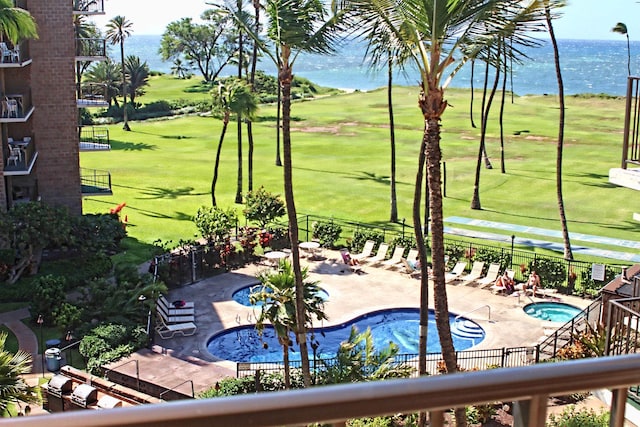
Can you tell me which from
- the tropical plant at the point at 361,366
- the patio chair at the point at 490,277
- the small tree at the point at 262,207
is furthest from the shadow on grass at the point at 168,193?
the tropical plant at the point at 361,366

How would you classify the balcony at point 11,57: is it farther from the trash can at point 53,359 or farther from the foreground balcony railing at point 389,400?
the foreground balcony railing at point 389,400

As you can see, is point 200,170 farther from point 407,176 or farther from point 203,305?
point 203,305

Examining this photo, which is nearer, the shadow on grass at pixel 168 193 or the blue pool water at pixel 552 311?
the blue pool water at pixel 552 311

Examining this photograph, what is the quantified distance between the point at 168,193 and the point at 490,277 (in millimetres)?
22810

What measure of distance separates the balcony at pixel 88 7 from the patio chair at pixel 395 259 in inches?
641

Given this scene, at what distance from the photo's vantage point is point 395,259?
34094mm

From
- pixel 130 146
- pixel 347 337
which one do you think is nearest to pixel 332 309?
pixel 347 337

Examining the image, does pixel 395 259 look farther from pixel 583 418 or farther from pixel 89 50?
pixel 583 418

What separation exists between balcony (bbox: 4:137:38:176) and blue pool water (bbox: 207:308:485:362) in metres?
10.3

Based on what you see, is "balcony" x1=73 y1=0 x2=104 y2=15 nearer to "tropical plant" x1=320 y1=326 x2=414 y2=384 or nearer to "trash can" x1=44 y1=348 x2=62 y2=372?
"trash can" x1=44 y1=348 x2=62 y2=372

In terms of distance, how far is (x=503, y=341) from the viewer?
87.2 ft

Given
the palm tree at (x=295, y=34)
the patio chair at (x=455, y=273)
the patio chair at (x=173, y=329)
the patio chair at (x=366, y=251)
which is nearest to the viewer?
the palm tree at (x=295, y=34)

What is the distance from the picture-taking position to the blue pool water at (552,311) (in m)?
29.3

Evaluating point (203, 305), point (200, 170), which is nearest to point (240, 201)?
point (200, 170)
